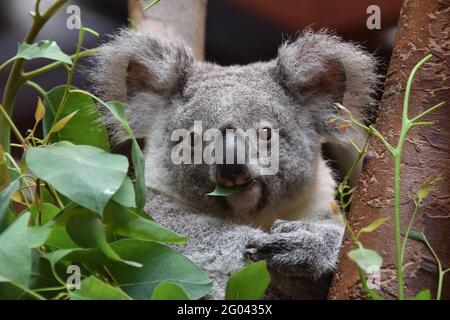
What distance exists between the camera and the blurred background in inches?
186

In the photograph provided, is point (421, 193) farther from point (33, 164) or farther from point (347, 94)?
point (347, 94)

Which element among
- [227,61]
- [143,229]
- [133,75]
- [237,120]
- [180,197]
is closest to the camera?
[143,229]

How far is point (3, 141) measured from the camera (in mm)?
1748

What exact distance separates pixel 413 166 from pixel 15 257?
982 millimetres

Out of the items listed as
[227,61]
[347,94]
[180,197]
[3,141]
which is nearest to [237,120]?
[180,197]

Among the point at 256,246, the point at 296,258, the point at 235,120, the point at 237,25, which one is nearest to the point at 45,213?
the point at 256,246

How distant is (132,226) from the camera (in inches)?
60.5

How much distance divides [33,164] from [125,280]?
33cm

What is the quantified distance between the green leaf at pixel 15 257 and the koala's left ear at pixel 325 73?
1.44 meters

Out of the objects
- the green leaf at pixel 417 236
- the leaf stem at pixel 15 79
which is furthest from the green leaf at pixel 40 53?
the green leaf at pixel 417 236

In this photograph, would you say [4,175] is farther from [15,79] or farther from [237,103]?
[237,103]

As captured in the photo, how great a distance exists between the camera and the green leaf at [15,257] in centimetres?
131

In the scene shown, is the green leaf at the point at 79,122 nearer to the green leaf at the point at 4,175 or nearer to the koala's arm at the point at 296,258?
the green leaf at the point at 4,175
